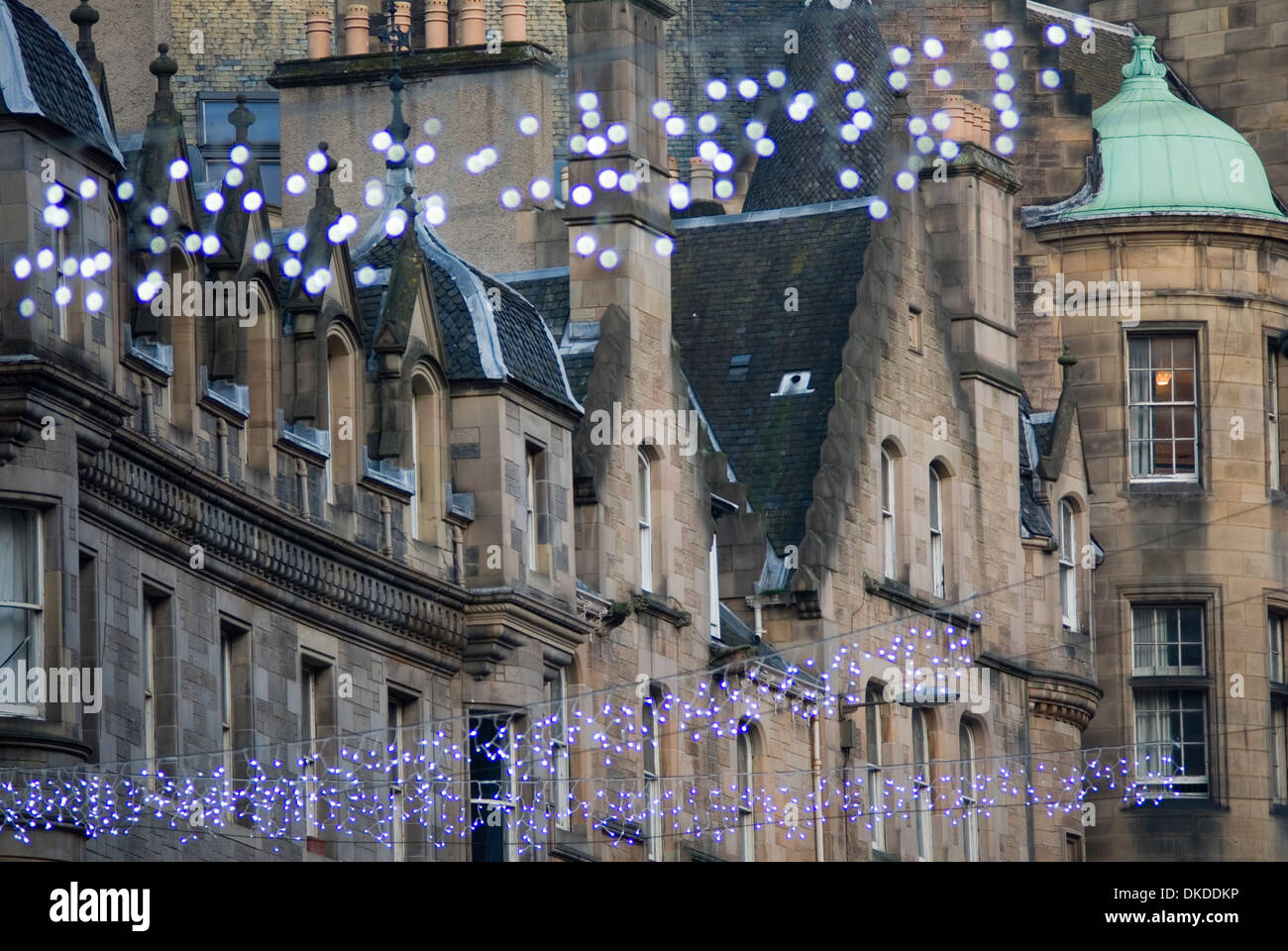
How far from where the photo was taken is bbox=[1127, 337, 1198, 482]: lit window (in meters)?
77.5

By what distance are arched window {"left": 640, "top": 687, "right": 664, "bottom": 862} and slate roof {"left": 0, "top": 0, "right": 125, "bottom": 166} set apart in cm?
1382

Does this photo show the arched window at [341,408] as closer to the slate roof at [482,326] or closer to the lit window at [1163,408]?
the slate roof at [482,326]

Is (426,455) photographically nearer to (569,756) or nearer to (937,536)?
(569,756)

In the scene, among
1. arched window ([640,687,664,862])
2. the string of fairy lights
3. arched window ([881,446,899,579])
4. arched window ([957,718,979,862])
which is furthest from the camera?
arched window ([957,718,979,862])

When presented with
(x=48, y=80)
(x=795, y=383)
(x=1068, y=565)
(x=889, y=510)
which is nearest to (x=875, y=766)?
(x=889, y=510)

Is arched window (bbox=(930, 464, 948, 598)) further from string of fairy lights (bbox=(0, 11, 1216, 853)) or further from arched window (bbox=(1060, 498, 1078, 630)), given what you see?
arched window (bbox=(1060, 498, 1078, 630))

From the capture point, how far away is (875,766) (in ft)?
220

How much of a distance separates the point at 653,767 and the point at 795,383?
8234 millimetres

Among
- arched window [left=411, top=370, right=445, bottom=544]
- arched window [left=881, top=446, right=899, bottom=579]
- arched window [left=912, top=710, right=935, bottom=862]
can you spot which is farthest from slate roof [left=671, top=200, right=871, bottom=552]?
arched window [left=411, top=370, right=445, bottom=544]

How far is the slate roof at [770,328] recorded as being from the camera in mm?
67500

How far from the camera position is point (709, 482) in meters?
65.6

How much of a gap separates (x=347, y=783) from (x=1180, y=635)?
84.3ft
